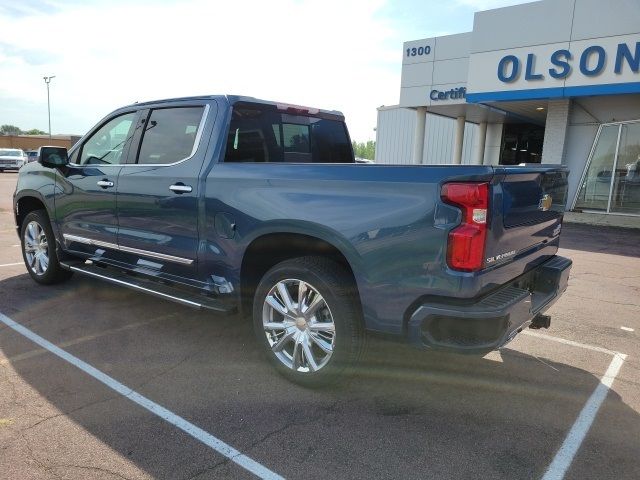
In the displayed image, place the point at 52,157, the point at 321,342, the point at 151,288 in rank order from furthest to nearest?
the point at 52,157 → the point at 151,288 → the point at 321,342

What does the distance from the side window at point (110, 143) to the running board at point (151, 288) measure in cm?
102

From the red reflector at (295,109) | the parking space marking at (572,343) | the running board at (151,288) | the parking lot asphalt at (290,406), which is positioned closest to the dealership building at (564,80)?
the parking lot asphalt at (290,406)

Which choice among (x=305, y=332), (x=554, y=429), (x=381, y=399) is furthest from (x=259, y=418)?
(x=554, y=429)

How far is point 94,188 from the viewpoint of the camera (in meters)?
4.57

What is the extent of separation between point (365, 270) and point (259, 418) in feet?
3.58

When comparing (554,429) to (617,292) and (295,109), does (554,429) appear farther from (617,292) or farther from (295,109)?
(617,292)

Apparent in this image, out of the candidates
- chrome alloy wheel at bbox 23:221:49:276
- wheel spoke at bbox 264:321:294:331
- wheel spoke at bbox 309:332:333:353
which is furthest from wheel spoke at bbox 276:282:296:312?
chrome alloy wheel at bbox 23:221:49:276

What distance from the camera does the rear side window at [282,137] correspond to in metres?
3.91

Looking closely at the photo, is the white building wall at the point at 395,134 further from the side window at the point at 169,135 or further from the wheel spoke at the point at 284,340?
the wheel spoke at the point at 284,340

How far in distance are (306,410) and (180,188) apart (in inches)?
74.4

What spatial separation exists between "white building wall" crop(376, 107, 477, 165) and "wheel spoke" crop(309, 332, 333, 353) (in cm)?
2348

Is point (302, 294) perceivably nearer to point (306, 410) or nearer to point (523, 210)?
point (306, 410)

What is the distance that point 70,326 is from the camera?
14.3ft

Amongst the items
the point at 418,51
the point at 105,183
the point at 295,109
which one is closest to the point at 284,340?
the point at 295,109
